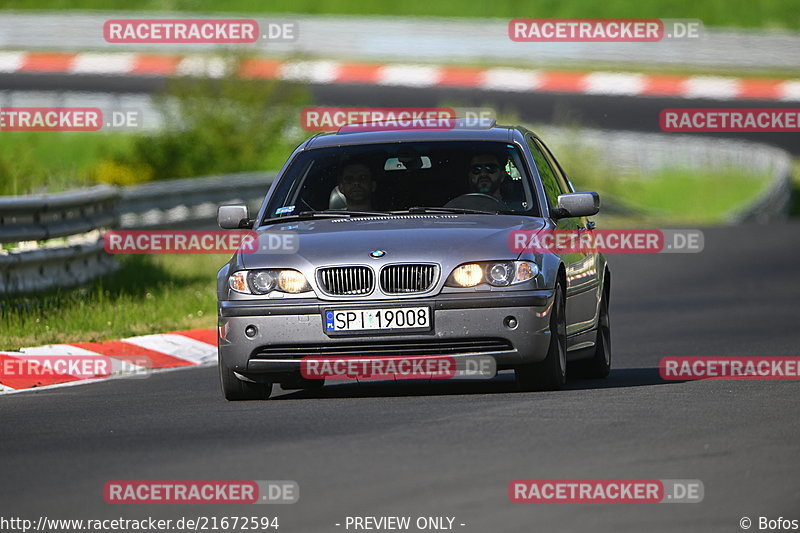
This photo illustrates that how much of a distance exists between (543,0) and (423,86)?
342 inches

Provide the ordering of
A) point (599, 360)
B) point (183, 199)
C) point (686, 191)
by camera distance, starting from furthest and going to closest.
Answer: point (686, 191) → point (183, 199) → point (599, 360)

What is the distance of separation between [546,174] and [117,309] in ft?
16.9

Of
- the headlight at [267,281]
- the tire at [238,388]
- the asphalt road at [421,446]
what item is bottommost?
the tire at [238,388]

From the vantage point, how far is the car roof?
11.5 metres

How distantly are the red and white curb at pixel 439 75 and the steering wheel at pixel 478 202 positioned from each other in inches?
1306

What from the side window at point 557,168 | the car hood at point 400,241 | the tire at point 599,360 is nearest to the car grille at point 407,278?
the car hood at point 400,241

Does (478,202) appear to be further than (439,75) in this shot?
No

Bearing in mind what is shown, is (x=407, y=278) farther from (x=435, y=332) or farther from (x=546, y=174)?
(x=546, y=174)

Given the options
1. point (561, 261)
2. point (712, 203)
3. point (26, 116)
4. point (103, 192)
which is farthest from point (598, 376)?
point (712, 203)

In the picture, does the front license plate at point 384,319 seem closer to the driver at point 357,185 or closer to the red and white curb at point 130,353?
the driver at point 357,185

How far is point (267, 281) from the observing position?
→ 10.2 meters

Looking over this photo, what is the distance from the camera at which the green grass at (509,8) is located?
50.7 metres

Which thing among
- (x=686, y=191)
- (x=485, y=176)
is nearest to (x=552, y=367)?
(x=485, y=176)

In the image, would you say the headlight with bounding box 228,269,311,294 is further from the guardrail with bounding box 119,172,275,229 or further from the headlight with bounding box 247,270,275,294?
the guardrail with bounding box 119,172,275,229
